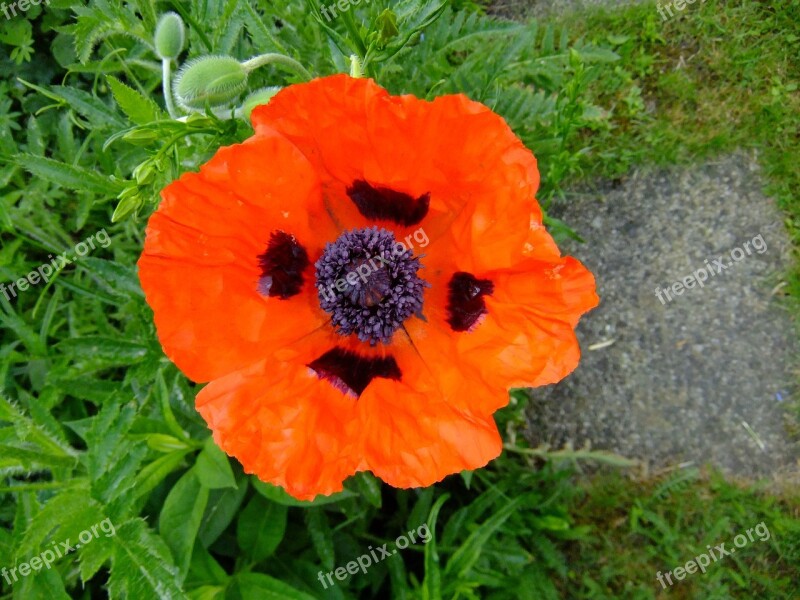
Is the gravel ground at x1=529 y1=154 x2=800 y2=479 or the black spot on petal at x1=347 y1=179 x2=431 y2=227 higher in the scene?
the black spot on petal at x1=347 y1=179 x2=431 y2=227

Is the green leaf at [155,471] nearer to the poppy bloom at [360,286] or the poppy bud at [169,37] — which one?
the poppy bloom at [360,286]

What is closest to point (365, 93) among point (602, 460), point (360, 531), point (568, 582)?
point (360, 531)

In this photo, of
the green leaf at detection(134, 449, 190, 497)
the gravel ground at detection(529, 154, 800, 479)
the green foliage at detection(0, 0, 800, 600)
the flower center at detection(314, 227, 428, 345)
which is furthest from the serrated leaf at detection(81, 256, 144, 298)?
the gravel ground at detection(529, 154, 800, 479)

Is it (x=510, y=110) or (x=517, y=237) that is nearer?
(x=517, y=237)

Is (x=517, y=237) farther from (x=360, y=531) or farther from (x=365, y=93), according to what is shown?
(x=360, y=531)

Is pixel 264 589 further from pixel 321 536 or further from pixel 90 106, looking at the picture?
pixel 90 106

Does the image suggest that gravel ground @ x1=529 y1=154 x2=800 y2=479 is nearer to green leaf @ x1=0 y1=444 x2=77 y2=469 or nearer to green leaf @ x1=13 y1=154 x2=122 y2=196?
green leaf @ x1=0 y1=444 x2=77 y2=469

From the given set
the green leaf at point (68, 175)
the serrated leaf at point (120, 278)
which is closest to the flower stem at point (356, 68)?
the green leaf at point (68, 175)
